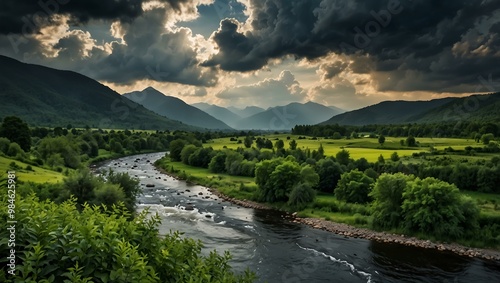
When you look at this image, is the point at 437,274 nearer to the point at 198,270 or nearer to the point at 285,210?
the point at 285,210

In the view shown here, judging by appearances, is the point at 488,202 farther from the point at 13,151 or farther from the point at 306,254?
the point at 13,151

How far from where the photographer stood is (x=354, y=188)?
67.1m

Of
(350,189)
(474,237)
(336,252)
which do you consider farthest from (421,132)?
(336,252)

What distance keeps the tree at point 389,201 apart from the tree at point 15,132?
334 ft

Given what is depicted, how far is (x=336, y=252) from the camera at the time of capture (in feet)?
142

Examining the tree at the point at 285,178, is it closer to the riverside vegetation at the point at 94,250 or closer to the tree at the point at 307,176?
the tree at the point at 307,176

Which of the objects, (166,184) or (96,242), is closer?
(96,242)

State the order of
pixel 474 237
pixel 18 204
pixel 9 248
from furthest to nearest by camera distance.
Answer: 1. pixel 474 237
2. pixel 18 204
3. pixel 9 248

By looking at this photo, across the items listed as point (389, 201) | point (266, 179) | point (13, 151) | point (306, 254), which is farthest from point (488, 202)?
point (13, 151)

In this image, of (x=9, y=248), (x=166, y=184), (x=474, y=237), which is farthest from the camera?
(x=166, y=184)

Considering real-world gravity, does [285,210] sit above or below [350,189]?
below

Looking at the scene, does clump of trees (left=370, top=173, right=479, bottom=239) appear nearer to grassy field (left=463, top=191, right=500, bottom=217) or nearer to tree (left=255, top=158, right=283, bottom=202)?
grassy field (left=463, top=191, right=500, bottom=217)

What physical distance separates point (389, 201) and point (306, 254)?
20.0 metres

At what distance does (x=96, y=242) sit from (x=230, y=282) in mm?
3547
